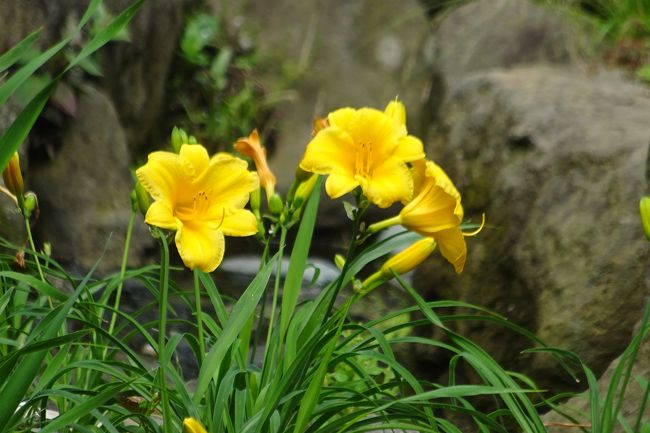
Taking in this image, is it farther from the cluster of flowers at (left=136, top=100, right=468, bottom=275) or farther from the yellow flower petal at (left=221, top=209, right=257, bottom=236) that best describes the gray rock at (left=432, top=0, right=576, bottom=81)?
the yellow flower petal at (left=221, top=209, right=257, bottom=236)

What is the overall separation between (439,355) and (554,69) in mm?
1723

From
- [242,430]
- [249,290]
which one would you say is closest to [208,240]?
[249,290]

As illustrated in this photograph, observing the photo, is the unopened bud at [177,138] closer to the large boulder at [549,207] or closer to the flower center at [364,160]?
the flower center at [364,160]

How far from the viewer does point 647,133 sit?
3857 mm

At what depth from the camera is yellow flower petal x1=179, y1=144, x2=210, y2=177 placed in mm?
1952

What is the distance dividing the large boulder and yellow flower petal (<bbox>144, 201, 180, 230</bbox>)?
1574 mm

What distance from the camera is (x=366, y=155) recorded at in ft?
6.48

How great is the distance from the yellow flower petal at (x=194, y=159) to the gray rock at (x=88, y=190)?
10.6 ft

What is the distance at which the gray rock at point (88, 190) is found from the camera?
520 centimetres

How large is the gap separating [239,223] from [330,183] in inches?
7.7

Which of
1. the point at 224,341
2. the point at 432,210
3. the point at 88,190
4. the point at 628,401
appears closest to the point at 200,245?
the point at 224,341

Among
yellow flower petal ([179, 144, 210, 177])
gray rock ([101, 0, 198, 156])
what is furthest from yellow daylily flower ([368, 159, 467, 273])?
gray rock ([101, 0, 198, 156])

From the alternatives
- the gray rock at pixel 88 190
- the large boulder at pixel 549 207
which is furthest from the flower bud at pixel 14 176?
the gray rock at pixel 88 190

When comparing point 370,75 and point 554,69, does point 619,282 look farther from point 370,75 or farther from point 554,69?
point 370,75
